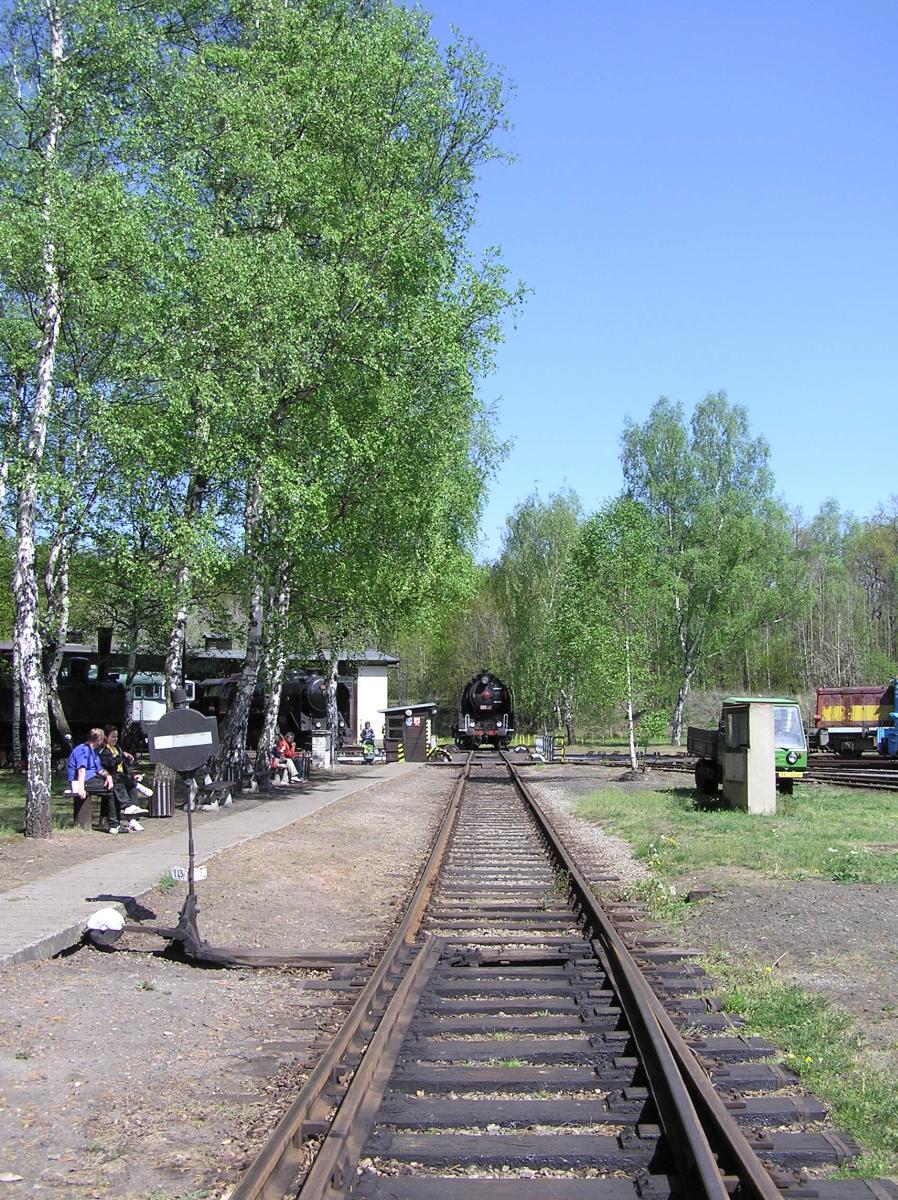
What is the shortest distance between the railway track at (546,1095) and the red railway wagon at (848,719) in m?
43.0

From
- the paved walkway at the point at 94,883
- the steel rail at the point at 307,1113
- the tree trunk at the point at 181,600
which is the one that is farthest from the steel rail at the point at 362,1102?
the tree trunk at the point at 181,600

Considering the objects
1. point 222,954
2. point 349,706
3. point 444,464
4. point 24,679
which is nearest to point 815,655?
point 349,706

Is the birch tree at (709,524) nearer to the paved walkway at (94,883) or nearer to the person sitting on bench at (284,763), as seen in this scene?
the person sitting on bench at (284,763)

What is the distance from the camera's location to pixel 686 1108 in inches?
191

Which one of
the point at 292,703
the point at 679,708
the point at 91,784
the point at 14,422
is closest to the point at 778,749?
the point at 91,784

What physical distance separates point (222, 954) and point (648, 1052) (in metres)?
4.18

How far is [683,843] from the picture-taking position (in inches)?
630

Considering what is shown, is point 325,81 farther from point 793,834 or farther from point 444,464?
point 793,834

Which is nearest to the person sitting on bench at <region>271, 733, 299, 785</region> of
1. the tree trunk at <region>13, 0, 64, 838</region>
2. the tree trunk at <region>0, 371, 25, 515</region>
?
the tree trunk at <region>0, 371, 25, 515</region>

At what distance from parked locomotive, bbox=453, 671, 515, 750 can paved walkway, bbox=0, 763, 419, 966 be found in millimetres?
31804

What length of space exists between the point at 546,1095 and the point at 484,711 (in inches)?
1883

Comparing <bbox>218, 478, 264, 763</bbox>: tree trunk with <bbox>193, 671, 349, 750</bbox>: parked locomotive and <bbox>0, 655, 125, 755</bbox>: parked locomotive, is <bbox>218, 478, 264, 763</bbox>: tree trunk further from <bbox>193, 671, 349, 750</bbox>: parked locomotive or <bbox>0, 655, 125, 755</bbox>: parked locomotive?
<bbox>0, 655, 125, 755</bbox>: parked locomotive

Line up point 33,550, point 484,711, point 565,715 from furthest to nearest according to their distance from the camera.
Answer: point 565,715, point 484,711, point 33,550

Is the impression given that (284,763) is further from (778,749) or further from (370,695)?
(370,695)
